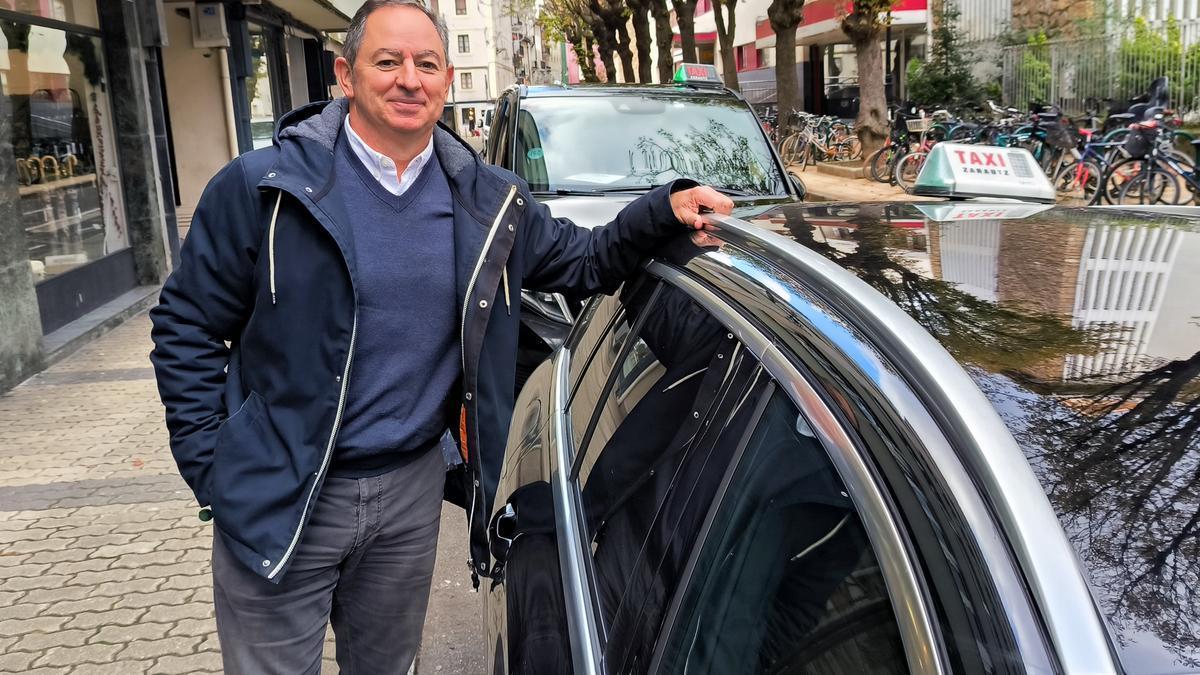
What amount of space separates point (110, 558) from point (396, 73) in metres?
3.03

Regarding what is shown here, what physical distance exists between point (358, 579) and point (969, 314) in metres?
1.54

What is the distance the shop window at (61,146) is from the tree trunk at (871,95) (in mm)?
11976

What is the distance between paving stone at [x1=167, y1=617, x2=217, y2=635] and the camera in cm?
353

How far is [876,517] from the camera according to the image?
1021 millimetres

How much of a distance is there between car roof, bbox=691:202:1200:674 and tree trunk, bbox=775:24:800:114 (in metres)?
17.7

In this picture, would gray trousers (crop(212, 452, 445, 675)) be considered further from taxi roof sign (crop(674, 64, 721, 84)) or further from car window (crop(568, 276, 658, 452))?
taxi roof sign (crop(674, 64, 721, 84))

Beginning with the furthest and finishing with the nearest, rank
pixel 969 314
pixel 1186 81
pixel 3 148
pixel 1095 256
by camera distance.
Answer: pixel 1186 81 < pixel 3 148 < pixel 1095 256 < pixel 969 314

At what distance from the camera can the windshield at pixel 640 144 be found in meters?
5.89

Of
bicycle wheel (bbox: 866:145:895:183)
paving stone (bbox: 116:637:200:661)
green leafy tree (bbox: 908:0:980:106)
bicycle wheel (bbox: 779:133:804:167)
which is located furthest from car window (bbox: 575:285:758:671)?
green leafy tree (bbox: 908:0:980:106)

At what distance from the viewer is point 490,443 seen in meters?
2.30

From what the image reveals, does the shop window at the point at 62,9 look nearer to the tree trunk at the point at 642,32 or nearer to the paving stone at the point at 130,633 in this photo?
the paving stone at the point at 130,633

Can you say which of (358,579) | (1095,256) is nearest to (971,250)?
(1095,256)

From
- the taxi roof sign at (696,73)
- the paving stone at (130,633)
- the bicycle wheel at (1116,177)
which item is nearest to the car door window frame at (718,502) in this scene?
the paving stone at (130,633)

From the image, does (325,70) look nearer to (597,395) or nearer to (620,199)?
(620,199)
